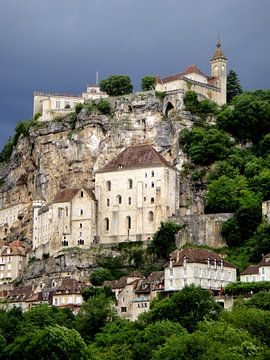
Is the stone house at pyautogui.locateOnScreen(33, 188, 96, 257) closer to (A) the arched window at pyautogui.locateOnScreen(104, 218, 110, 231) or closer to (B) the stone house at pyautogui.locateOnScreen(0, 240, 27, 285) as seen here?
(A) the arched window at pyautogui.locateOnScreen(104, 218, 110, 231)

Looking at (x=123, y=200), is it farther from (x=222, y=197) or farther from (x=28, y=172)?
(x=28, y=172)

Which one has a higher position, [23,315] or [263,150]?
[263,150]

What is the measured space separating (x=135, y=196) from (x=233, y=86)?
3296 centimetres

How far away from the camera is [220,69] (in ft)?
455

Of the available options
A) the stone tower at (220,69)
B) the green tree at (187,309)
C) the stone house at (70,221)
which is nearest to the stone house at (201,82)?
the stone tower at (220,69)

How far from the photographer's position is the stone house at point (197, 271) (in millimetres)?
101062

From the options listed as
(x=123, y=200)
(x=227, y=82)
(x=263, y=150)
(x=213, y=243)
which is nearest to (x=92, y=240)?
(x=123, y=200)

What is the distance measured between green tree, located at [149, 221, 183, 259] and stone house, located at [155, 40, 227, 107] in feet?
67.1

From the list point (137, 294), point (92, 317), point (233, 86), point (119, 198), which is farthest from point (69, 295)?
point (233, 86)

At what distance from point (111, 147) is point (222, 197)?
16.1 metres

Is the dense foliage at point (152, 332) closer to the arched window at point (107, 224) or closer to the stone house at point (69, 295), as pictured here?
the stone house at point (69, 295)

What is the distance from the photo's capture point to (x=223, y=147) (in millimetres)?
123812

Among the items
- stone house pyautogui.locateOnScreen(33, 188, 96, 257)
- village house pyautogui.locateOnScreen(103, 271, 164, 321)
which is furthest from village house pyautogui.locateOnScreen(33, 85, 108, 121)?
village house pyautogui.locateOnScreen(103, 271, 164, 321)

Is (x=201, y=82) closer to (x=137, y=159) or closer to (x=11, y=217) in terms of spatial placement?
(x=137, y=159)
